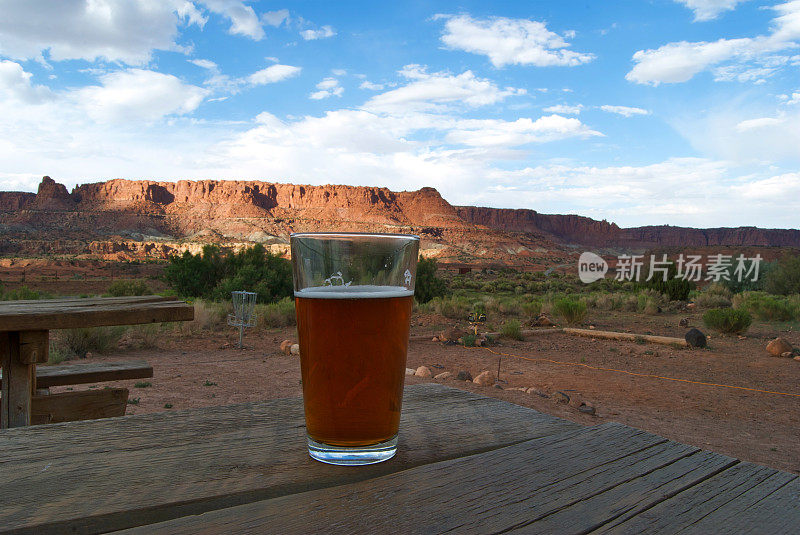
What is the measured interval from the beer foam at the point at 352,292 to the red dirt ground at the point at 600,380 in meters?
5.46

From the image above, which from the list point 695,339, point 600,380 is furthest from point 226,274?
point 695,339

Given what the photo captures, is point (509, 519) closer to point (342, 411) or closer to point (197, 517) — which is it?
point (342, 411)

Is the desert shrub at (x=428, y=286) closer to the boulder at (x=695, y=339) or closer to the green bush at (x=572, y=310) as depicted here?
the green bush at (x=572, y=310)

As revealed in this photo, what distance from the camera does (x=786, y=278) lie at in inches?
994

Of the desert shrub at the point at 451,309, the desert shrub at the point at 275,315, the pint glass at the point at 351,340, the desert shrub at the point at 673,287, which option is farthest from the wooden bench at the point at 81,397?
the desert shrub at the point at 673,287

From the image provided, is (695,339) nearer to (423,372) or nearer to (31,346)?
(423,372)

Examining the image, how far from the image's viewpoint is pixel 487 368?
922 cm

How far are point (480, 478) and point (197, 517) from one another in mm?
402

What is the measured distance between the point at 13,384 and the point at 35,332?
31 cm

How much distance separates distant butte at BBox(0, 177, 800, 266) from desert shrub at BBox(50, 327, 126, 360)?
47.1 m

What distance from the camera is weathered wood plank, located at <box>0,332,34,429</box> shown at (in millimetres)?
2904

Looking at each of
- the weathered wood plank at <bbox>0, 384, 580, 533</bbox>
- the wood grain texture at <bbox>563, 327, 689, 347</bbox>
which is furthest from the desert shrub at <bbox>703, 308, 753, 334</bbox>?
the weathered wood plank at <bbox>0, 384, 580, 533</bbox>

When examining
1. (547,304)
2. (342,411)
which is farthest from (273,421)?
(547,304)

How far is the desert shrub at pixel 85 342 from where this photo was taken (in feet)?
31.1
